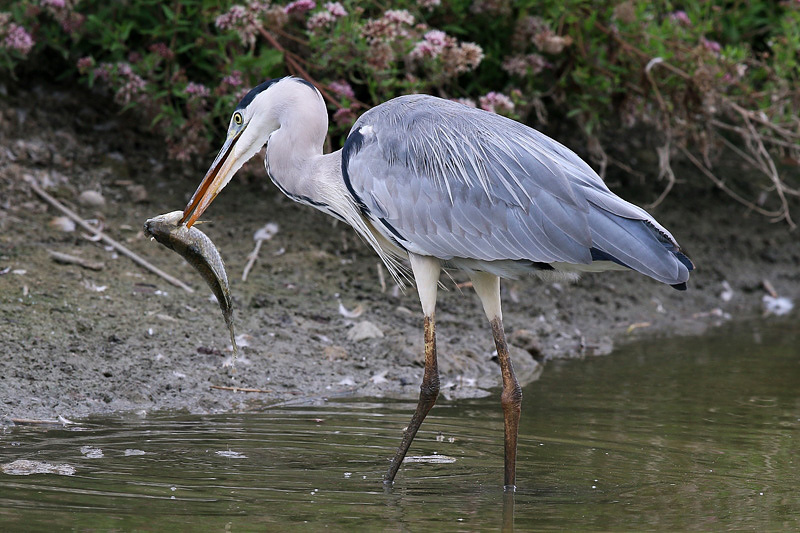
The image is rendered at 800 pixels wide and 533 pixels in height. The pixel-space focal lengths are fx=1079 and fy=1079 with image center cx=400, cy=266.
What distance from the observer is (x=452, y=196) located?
5.11m

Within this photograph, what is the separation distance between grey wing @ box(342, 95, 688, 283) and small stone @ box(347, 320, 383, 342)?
1.86 m

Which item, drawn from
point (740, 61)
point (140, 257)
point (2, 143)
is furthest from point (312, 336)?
point (740, 61)

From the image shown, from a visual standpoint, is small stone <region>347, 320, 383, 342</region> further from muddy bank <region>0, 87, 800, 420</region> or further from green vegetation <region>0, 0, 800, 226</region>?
green vegetation <region>0, 0, 800, 226</region>

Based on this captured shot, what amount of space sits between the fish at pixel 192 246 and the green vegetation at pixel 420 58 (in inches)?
97.0

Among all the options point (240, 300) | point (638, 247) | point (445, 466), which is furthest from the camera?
point (240, 300)

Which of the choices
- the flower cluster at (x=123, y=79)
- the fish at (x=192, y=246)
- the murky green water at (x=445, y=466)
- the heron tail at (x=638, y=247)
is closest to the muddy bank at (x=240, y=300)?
the murky green water at (x=445, y=466)

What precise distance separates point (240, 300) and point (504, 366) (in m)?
2.53

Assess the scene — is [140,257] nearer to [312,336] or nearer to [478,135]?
[312,336]

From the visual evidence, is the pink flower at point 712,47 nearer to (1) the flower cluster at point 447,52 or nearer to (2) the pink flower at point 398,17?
(1) the flower cluster at point 447,52

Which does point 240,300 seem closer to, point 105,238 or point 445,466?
point 105,238

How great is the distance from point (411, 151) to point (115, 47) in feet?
11.8

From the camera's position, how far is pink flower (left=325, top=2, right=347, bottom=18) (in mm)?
7199

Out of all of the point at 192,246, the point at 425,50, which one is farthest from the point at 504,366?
the point at 425,50

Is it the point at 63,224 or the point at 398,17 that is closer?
the point at 398,17
